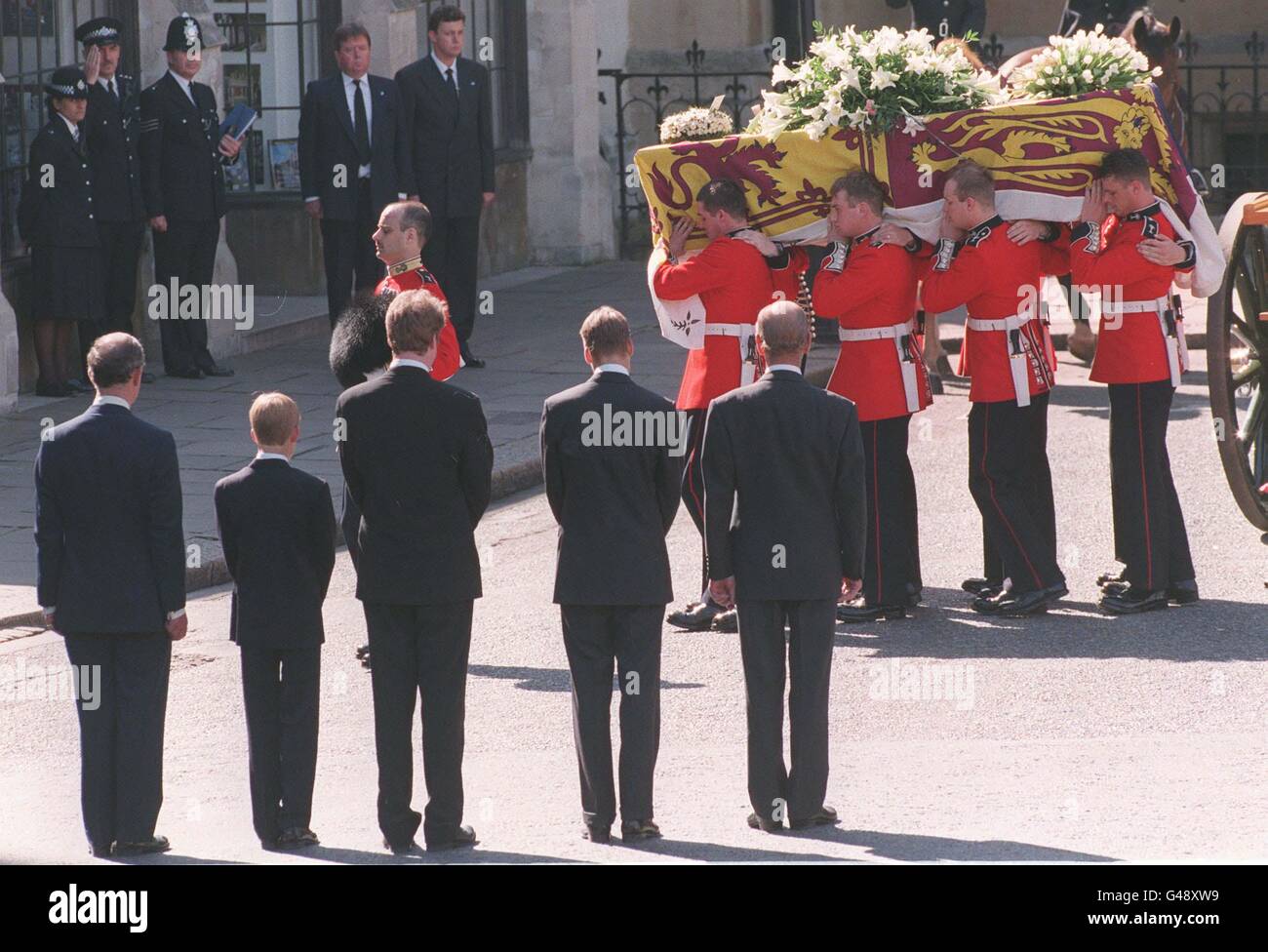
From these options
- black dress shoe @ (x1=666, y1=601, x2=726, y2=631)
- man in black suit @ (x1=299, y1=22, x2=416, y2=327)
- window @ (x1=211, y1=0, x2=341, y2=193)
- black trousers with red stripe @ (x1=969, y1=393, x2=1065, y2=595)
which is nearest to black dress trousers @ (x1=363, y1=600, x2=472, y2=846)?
black dress shoe @ (x1=666, y1=601, x2=726, y2=631)

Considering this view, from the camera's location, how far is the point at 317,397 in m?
13.3

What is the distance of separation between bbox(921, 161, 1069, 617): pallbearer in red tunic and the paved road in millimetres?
275

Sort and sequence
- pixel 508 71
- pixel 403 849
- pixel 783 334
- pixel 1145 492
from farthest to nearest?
pixel 508 71 → pixel 1145 492 → pixel 783 334 → pixel 403 849

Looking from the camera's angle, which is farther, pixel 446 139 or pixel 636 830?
pixel 446 139

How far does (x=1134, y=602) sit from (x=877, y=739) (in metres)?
1.92

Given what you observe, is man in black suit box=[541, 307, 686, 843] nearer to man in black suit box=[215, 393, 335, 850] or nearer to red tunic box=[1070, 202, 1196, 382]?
man in black suit box=[215, 393, 335, 850]

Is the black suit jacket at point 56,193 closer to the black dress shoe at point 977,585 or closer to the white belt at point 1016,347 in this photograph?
the black dress shoe at point 977,585

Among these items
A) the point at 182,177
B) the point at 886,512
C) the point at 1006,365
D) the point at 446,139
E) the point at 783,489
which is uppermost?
the point at 446,139

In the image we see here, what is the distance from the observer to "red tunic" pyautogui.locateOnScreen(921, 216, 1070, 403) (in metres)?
8.41

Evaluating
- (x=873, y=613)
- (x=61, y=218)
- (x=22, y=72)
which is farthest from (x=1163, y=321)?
(x=22, y=72)

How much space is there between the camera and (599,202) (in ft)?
64.2

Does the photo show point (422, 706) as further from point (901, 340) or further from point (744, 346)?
point (901, 340)
